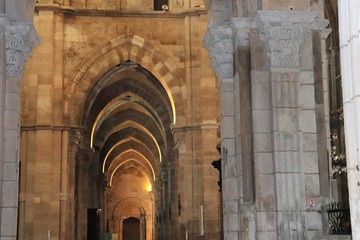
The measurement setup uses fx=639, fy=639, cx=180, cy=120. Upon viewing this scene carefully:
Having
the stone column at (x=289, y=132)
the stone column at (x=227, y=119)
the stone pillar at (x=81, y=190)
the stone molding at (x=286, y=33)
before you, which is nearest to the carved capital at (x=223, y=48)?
the stone column at (x=227, y=119)

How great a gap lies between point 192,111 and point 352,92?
56.3 feet

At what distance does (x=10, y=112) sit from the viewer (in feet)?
36.4

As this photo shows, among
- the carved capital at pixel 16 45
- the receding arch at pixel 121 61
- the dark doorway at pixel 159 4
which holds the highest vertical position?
the dark doorway at pixel 159 4

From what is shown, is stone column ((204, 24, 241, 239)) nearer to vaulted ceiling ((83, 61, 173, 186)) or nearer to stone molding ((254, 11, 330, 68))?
stone molding ((254, 11, 330, 68))

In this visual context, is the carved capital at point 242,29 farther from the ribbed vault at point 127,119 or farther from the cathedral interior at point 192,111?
the ribbed vault at point 127,119

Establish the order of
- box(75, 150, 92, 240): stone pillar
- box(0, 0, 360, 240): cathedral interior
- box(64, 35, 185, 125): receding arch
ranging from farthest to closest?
box(75, 150, 92, 240): stone pillar < box(64, 35, 185, 125): receding arch < box(0, 0, 360, 240): cathedral interior

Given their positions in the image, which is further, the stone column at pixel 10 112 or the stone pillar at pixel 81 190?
the stone pillar at pixel 81 190

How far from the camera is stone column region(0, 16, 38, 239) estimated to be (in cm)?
1074

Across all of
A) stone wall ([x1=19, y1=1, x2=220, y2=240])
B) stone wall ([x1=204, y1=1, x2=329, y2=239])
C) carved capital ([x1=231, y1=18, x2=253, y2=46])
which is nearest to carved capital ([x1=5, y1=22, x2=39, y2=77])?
carved capital ([x1=231, y1=18, x2=253, y2=46])

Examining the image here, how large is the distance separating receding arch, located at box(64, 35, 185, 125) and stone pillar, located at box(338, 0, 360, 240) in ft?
57.0

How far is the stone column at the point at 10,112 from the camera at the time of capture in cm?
1074

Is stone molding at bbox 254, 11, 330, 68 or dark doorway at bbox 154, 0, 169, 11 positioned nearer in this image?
stone molding at bbox 254, 11, 330, 68

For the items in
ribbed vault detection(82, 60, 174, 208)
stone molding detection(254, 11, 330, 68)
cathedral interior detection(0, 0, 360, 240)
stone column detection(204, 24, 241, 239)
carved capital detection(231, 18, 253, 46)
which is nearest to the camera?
cathedral interior detection(0, 0, 360, 240)

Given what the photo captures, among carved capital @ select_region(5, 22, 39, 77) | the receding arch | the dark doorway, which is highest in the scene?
the dark doorway
